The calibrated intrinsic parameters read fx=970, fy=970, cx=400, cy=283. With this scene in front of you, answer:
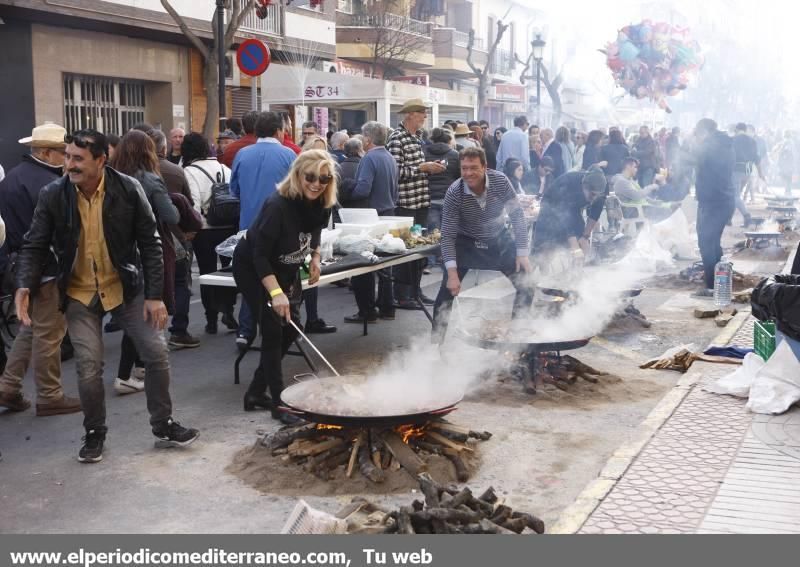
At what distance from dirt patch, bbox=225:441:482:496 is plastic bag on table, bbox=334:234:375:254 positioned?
3.06 metres

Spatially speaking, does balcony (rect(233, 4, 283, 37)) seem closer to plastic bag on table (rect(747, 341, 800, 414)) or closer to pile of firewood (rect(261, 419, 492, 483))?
plastic bag on table (rect(747, 341, 800, 414))

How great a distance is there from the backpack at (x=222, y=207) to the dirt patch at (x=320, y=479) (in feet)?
13.3

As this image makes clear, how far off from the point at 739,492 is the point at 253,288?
326 centimetres

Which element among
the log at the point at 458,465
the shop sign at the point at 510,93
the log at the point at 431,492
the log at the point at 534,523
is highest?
the shop sign at the point at 510,93

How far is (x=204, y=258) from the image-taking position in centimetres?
949

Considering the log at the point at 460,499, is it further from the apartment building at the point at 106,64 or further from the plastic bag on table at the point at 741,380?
the apartment building at the point at 106,64

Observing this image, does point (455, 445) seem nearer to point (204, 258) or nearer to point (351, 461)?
point (351, 461)

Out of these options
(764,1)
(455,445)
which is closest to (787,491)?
(455,445)

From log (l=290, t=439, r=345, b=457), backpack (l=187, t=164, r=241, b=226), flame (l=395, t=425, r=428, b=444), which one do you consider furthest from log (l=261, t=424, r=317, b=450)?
backpack (l=187, t=164, r=241, b=226)

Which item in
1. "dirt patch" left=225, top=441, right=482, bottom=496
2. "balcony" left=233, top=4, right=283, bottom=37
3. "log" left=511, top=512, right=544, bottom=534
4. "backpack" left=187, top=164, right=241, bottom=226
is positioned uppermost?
"balcony" left=233, top=4, right=283, bottom=37

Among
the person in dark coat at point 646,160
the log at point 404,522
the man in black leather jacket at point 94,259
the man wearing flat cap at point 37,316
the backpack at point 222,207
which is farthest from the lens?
the person in dark coat at point 646,160

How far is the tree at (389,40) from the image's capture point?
36.3 m

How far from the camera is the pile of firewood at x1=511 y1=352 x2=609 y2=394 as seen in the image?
7277mm

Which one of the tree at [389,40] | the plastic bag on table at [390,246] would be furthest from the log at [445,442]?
the tree at [389,40]
